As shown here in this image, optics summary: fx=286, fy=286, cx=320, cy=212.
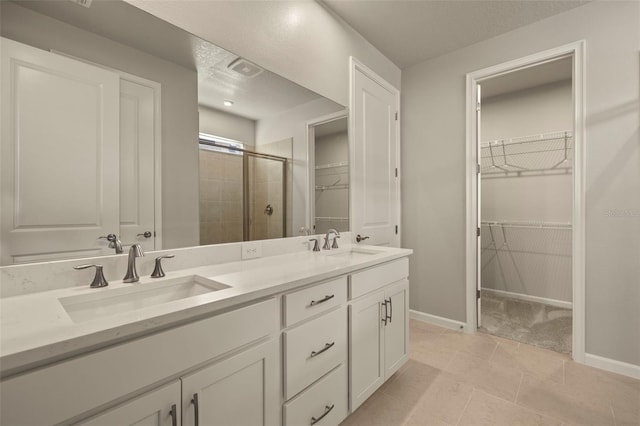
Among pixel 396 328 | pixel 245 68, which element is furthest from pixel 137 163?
pixel 396 328

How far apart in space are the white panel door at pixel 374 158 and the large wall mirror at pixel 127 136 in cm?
77

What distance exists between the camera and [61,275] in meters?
1.04

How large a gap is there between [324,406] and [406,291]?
0.93m

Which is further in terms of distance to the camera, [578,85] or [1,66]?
[578,85]

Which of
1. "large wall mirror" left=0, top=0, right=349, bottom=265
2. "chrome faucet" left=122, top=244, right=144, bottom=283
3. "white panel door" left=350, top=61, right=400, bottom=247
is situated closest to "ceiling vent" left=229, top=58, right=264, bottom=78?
"large wall mirror" left=0, top=0, right=349, bottom=265

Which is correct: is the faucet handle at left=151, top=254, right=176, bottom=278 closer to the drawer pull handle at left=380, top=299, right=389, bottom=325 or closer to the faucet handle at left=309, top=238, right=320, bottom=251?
the faucet handle at left=309, top=238, right=320, bottom=251

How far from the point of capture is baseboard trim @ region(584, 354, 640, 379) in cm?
197

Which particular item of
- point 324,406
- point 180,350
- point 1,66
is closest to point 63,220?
point 1,66

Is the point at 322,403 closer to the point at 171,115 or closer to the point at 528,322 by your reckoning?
the point at 171,115

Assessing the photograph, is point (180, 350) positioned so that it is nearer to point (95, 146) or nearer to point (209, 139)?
point (95, 146)

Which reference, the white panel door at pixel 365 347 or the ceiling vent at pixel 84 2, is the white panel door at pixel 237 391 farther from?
the ceiling vent at pixel 84 2

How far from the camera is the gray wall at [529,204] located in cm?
337

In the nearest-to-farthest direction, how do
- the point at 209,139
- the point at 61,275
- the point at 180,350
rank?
1. the point at 180,350
2. the point at 61,275
3. the point at 209,139

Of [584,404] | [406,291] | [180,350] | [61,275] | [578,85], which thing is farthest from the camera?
[578,85]
